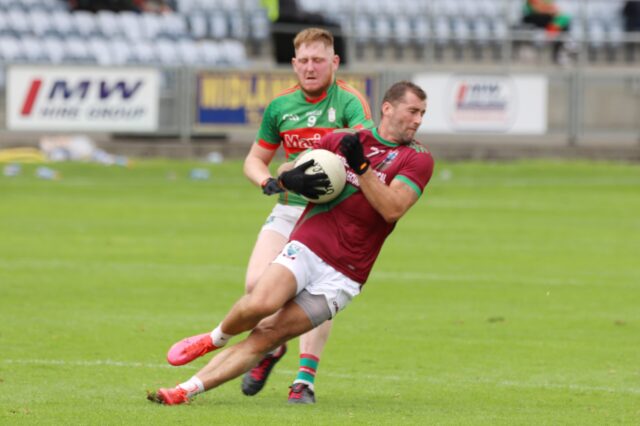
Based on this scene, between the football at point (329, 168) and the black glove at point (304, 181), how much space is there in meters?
0.03

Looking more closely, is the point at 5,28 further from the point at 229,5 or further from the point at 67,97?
the point at 229,5

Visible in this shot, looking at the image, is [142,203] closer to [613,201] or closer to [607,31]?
[613,201]

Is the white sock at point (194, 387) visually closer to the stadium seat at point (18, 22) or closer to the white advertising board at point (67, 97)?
the white advertising board at point (67, 97)

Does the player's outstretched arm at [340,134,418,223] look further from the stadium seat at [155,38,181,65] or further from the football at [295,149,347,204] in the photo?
the stadium seat at [155,38,181,65]

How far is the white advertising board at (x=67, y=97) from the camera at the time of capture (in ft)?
92.2

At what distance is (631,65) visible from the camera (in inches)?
1433

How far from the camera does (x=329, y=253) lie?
330 inches

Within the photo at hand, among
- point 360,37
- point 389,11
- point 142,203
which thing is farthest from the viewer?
point 389,11

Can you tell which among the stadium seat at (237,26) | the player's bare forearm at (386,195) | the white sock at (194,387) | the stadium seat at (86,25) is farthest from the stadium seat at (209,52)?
the player's bare forearm at (386,195)

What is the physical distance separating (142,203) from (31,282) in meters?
8.77

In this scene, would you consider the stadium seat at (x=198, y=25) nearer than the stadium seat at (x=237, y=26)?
No

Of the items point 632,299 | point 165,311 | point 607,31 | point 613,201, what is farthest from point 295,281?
point 607,31

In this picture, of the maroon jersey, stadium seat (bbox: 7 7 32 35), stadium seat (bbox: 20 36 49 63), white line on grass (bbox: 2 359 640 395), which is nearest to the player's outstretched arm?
the maroon jersey

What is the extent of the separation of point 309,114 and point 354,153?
1486mm
